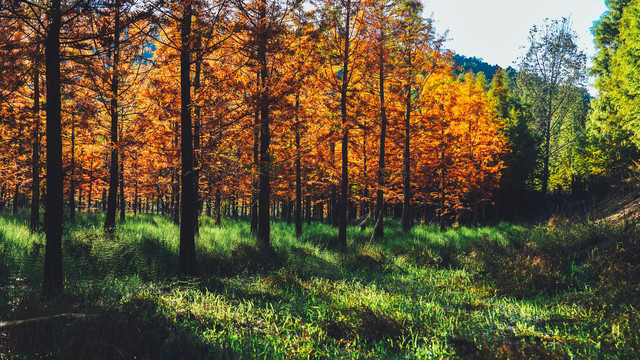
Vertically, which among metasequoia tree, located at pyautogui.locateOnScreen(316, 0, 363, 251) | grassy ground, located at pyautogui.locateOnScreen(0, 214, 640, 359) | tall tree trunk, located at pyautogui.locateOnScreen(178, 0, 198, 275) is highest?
metasequoia tree, located at pyautogui.locateOnScreen(316, 0, 363, 251)

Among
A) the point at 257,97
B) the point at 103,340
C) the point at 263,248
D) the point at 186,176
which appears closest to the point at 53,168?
the point at 186,176

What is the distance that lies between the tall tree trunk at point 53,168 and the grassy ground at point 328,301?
339mm

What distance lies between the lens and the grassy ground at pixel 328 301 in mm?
3297

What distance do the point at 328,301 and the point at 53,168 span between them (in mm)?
4789

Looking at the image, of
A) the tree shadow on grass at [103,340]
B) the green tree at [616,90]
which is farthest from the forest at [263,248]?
the green tree at [616,90]

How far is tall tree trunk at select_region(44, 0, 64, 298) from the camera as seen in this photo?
16.4ft

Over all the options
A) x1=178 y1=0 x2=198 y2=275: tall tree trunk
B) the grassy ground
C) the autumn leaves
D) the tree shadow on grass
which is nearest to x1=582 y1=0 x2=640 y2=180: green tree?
the autumn leaves

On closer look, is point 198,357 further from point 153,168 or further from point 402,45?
point 153,168

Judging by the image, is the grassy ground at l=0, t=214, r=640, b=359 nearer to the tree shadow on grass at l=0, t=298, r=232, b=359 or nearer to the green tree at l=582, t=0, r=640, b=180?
the tree shadow on grass at l=0, t=298, r=232, b=359

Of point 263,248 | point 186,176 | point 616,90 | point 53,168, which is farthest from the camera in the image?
point 616,90

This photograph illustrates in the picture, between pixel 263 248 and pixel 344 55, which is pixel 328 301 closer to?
pixel 263 248

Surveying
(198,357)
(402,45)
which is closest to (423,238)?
(402,45)

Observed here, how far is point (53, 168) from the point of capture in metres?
5.10

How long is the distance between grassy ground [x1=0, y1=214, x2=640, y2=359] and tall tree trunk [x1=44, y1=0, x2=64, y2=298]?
1.11ft
